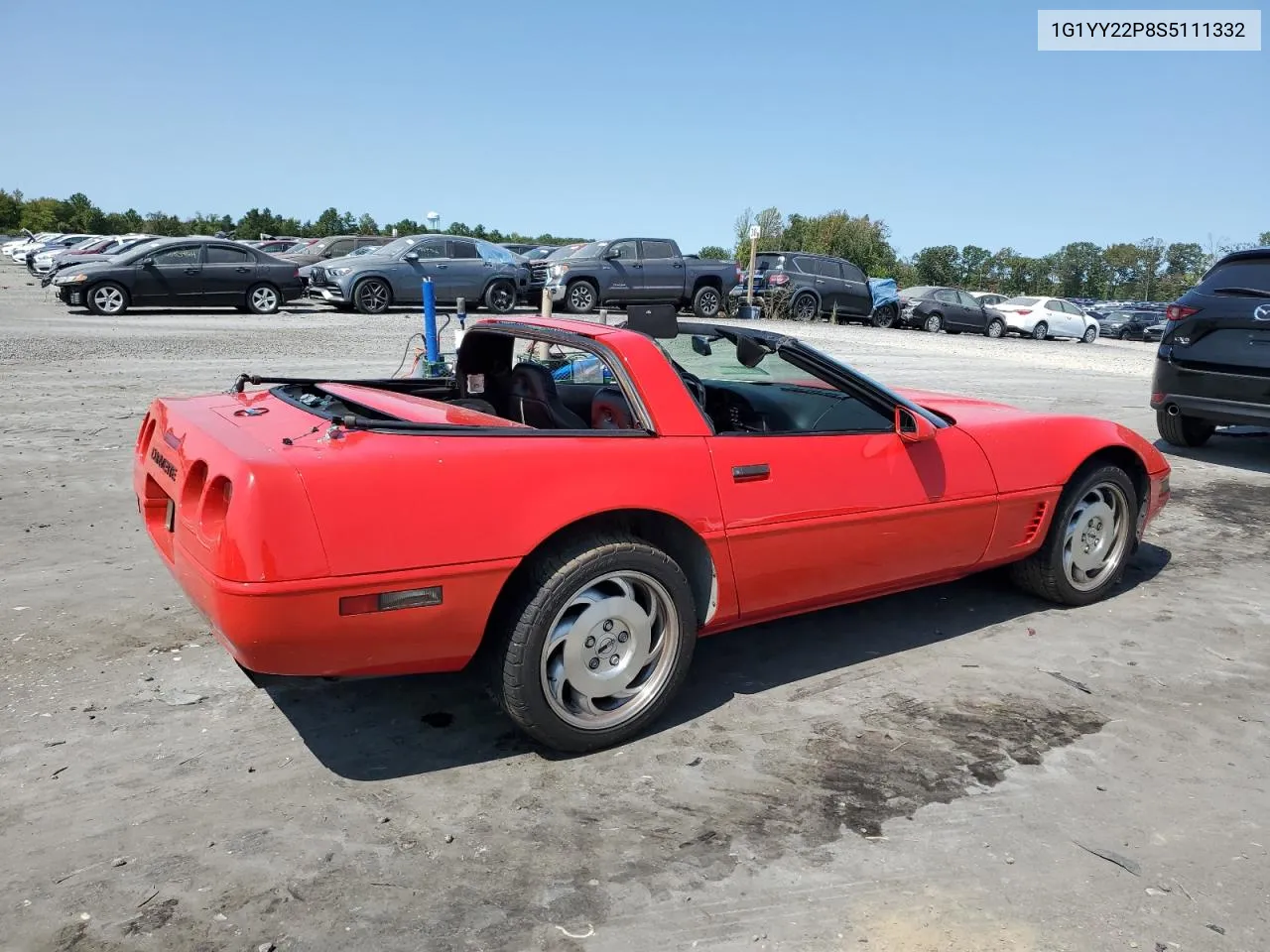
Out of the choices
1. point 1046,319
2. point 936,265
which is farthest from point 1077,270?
point 1046,319

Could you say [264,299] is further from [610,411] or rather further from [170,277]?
[610,411]

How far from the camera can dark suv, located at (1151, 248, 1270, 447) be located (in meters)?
7.27

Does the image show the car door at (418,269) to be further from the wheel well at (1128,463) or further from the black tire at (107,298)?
the wheel well at (1128,463)

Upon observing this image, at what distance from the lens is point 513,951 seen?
7.22 ft

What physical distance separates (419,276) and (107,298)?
17.7 ft

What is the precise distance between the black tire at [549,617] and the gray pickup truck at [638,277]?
16.5m

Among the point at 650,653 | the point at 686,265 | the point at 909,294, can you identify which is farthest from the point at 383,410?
the point at 909,294

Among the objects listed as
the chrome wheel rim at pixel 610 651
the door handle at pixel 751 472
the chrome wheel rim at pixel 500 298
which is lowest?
the chrome wheel rim at pixel 610 651

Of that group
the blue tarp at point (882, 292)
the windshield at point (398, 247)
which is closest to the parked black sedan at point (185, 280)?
the windshield at point (398, 247)

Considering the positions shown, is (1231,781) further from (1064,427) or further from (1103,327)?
(1103,327)

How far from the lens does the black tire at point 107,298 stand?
17.0 m

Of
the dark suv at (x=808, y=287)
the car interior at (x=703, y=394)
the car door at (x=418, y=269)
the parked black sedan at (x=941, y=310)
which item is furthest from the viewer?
the parked black sedan at (x=941, y=310)

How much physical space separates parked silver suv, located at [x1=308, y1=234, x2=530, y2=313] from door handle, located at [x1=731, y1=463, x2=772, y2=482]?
53.1ft

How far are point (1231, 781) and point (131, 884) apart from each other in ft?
10.3
